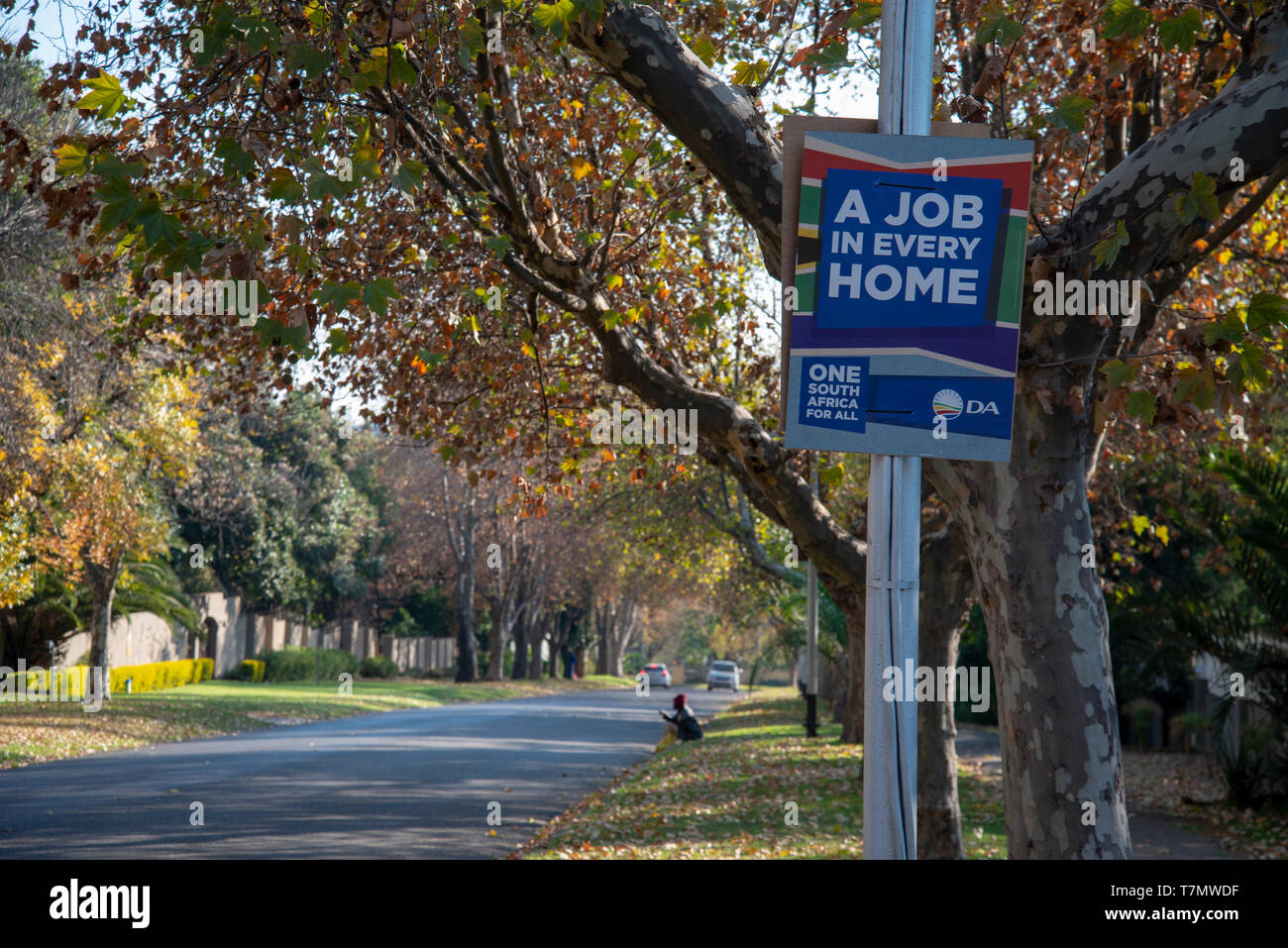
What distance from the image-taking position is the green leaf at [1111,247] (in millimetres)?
4845

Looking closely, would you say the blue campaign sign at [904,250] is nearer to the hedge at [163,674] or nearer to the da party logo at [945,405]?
the da party logo at [945,405]

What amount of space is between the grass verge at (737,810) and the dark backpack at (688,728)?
0.31 metres

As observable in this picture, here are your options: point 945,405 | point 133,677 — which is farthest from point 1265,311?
point 133,677

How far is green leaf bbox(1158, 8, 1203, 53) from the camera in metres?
5.67

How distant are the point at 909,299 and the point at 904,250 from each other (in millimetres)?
163

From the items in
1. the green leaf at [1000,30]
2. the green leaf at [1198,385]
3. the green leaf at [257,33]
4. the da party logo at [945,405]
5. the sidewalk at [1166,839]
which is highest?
the green leaf at [1000,30]

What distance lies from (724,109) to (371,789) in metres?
10.7

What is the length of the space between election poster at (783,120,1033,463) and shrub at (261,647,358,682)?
37786 millimetres

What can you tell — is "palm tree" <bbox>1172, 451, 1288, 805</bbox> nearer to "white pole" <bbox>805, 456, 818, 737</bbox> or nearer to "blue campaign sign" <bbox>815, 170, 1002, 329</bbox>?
"white pole" <bbox>805, 456, 818, 737</bbox>

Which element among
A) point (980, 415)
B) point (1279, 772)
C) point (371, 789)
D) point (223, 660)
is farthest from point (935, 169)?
point (223, 660)

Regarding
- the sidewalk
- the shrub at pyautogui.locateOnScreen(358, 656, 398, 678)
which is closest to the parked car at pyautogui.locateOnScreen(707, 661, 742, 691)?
the shrub at pyautogui.locateOnScreen(358, 656, 398, 678)

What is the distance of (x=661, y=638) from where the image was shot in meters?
110

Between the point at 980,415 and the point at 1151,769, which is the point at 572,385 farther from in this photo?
the point at 1151,769

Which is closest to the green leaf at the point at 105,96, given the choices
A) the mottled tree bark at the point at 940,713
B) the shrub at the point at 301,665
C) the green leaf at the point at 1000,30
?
the green leaf at the point at 1000,30
